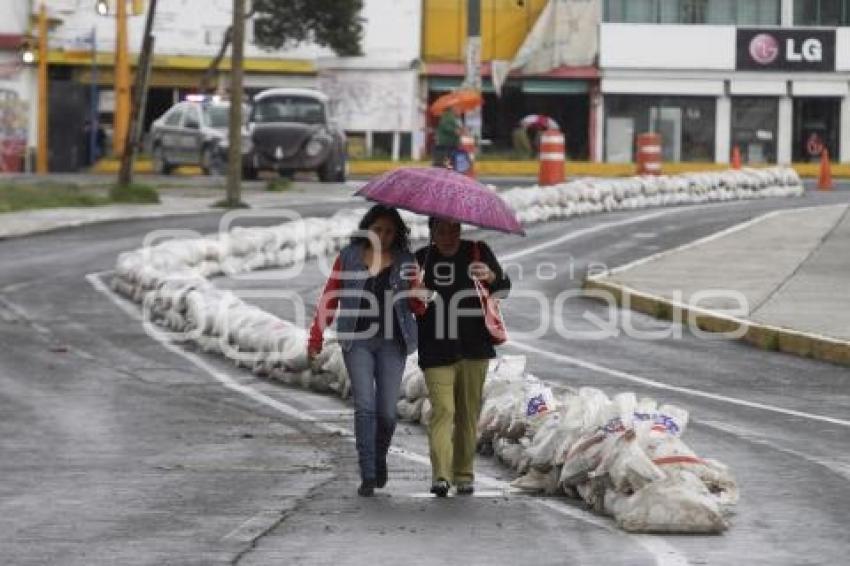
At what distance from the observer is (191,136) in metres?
54.1

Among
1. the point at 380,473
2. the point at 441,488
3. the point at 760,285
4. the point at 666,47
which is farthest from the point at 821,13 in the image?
the point at 441,488

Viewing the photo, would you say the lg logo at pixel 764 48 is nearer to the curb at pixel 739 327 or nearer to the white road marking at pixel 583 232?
the white road marking at pixel 583 232

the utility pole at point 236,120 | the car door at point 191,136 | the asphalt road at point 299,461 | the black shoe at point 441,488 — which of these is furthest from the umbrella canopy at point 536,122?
the black shoe at point 441,488

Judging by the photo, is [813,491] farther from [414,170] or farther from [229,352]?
→ [229,352]

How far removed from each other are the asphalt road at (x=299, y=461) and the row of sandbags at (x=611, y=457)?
16cm

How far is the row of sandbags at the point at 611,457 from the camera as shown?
11.5m

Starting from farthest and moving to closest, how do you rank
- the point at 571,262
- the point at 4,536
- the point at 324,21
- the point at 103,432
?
the point at 324,21, the point at 571,262, the point at 103,432, the point at 4,536

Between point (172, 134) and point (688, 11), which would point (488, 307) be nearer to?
point (172, 134)

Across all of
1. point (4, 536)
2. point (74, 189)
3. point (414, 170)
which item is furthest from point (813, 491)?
point (74, 189)

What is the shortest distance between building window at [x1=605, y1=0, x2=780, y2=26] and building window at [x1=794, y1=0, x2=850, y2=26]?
820mm

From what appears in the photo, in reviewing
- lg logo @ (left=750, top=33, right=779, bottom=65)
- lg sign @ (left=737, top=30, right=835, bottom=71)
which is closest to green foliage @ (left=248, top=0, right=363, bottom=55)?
lg sign @ (left=737, top=30, right=835, bottom=71)

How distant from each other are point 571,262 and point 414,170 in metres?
18.8

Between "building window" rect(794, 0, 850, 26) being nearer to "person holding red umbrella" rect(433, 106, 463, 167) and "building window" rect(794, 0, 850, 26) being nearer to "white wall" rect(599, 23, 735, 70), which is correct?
"white wall" rect(599, 23, 735, 70)

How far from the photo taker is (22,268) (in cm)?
2958
